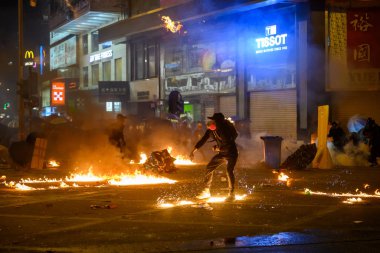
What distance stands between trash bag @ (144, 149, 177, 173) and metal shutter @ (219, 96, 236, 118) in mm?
10769

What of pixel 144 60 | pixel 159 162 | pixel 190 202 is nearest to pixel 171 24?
pixel 144 60

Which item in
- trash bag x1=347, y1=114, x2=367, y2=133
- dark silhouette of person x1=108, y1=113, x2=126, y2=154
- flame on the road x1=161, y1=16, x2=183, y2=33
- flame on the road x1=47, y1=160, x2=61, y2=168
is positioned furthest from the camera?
flame on the road x1=161, y1=16, x2=183, y2=33

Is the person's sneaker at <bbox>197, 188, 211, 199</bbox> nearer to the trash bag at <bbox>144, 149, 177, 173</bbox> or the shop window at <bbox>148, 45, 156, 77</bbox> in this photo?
the trash bag at <bbox>144, 149, 177, 173</bbox>

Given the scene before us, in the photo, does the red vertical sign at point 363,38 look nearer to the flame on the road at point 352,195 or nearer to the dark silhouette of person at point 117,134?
the dark silhouette of person at point 117,134

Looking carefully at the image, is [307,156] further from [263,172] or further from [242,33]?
[242,33]

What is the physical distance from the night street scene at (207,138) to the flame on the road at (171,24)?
0.39ft

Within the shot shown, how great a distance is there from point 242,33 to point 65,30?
20.9 m

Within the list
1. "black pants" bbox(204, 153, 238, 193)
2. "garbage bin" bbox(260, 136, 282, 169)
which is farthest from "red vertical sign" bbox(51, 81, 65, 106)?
"black pants" bbox(204, 153, 238, 193)

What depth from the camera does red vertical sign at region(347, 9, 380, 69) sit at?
67.2ft

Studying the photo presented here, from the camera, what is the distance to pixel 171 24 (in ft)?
84.2

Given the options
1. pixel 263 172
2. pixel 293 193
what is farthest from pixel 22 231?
pixel 263 172

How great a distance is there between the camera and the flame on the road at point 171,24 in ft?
83.1

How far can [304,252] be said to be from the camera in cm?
585

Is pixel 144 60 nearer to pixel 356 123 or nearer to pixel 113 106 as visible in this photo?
pixel 113 106
